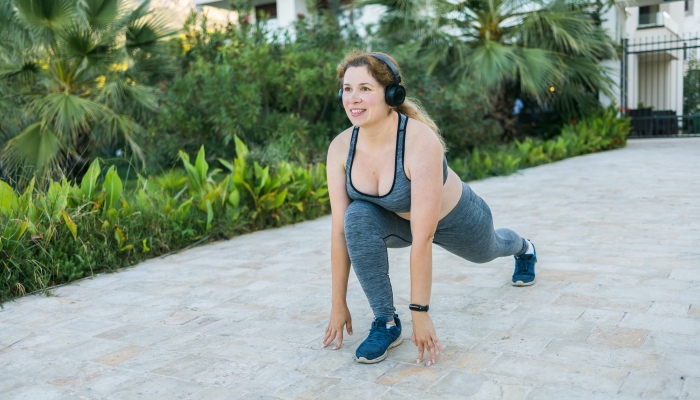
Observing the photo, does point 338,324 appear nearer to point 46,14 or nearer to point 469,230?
point 469,230

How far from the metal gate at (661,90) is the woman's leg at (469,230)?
14603 millimetres

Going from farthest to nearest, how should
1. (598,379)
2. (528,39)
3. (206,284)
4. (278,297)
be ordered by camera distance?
(528,39) → (206,284) → (278,297) → (598,379)

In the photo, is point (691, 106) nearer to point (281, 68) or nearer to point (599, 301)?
point (281, 68)

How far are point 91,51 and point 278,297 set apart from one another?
5346 millimetres

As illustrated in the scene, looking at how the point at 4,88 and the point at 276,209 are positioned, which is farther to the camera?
the point at 4,88

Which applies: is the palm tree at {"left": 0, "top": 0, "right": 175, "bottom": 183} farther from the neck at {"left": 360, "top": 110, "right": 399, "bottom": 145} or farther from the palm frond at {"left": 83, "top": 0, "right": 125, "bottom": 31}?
the neck at {"left": 360, "top": 110, "right": 399, "bottom": 145}

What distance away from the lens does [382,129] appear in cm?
272

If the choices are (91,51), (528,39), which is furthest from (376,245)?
(528,39)

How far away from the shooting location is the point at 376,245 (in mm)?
2693

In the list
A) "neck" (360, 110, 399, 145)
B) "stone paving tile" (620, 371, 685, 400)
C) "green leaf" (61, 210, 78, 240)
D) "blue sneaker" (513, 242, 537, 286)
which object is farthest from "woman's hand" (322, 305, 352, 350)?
"green leaf" (61, 210, 78, 240)

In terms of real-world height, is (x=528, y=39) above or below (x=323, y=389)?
above

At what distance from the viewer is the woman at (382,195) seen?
8.49ft

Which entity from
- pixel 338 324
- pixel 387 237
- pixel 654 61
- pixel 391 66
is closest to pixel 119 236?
pixel 338 324

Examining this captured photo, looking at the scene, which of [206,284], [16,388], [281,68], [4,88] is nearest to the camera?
[16,388]
